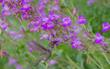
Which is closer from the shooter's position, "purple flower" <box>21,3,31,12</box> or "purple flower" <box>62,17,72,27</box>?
"purple flower" <box>62,17,72,27</box>

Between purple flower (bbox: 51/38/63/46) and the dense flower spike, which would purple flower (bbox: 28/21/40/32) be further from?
purple flower (bbox: 51/38/63/46)

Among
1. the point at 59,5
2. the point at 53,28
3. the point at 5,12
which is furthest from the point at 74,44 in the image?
the point at 5,12

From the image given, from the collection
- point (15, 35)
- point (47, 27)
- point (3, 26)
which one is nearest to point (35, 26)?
point (47, 27)

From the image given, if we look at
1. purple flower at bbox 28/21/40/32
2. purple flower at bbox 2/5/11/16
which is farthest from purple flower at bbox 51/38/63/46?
purple flower at bbox 2/5/11/16

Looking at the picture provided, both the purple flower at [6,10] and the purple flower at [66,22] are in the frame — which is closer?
the purple flower at [66,22]

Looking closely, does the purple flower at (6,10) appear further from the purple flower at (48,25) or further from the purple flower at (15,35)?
the purple flower at (48,25)

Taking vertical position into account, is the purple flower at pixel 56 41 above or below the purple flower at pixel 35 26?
below

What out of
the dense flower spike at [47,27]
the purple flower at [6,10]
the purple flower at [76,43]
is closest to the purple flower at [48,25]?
the dense flower spike at [47,27]

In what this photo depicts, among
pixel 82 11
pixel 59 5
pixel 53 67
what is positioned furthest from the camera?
pixel 82 11

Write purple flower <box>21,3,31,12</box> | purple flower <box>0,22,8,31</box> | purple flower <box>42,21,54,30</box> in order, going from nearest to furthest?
purple flower <box>42,21,54,30</box> < purple flower <box>21,3,31,12</box> < purple flower <box>0,22,8,31</box>

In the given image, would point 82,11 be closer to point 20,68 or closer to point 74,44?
point 20,68

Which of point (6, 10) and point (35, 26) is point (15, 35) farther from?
point (35, 26)
